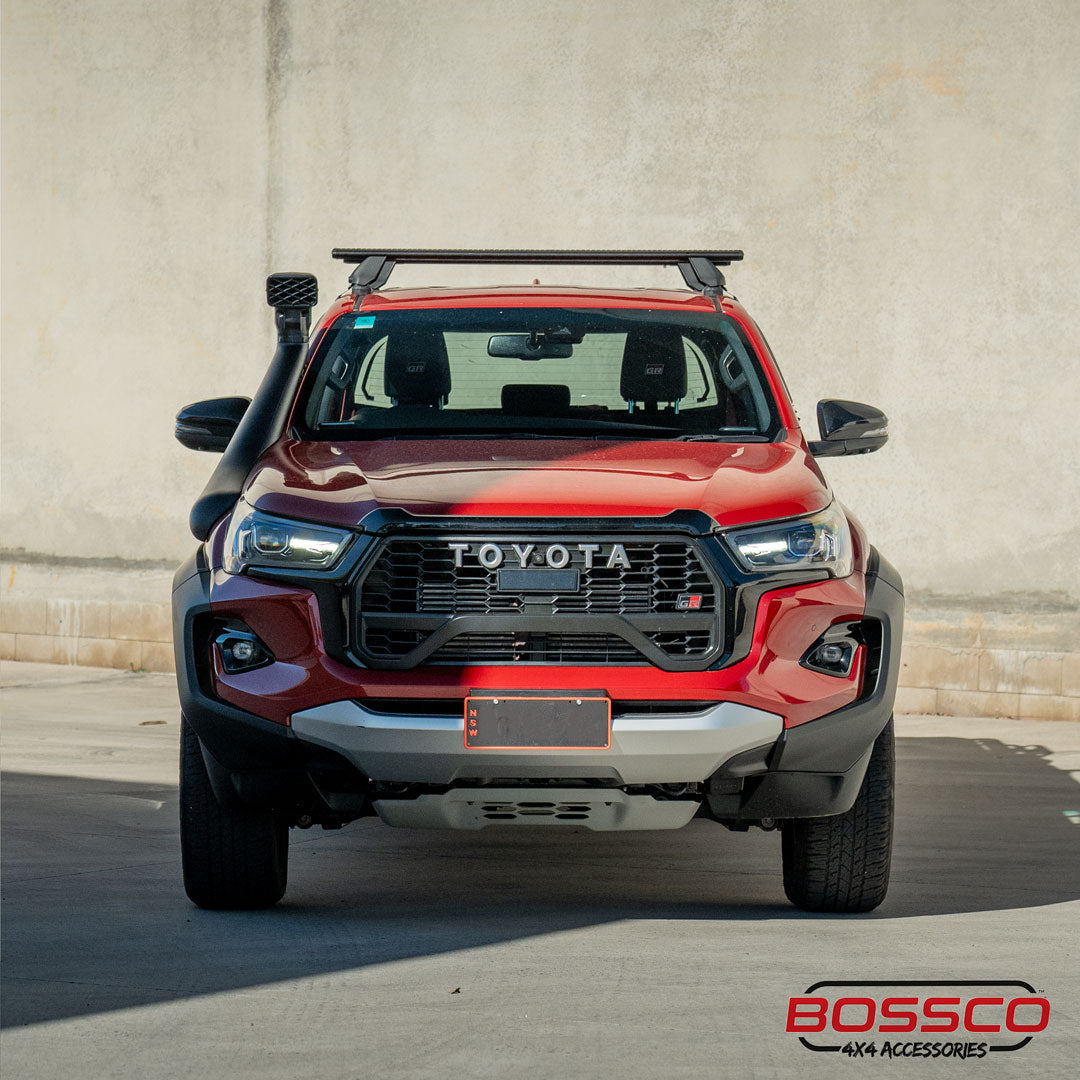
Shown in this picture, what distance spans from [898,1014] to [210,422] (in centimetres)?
303

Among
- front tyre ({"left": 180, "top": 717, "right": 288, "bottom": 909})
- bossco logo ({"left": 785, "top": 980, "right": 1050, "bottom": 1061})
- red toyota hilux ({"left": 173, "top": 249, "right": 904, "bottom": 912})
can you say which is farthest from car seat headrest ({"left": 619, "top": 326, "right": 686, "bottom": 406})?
bossco logo ({"left": 785, "top": 980, "right": 1050, "bottom": 1061})

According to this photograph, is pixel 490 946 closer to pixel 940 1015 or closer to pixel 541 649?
pixel 541 649

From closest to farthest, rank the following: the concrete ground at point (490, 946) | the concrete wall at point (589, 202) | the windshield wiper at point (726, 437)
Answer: the concrete ground at point (490, 946) → the windshield wiper at point (726, 437) → the concrete wall at point (589, 202)

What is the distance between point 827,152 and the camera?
1027 centimetres

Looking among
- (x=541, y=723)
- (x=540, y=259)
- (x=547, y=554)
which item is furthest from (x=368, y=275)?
(x=541, y=723)

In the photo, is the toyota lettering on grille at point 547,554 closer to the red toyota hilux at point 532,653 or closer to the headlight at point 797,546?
the red toyota hilux at point 532,653

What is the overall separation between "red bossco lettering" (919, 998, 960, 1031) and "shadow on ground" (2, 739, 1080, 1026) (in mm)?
935

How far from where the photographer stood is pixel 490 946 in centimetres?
459

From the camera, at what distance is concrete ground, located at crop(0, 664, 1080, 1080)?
366 cm

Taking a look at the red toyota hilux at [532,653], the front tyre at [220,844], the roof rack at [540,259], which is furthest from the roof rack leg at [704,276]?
the front tyre at [220,844]

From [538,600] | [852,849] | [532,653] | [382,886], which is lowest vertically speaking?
[382,886]

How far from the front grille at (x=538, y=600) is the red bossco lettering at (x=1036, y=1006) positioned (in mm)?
1141

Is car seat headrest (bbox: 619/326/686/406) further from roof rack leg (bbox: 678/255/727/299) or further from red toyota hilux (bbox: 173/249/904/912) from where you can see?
red toyota hilux (bbox: 173/249/904/912)

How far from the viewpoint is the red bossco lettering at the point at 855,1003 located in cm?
391
